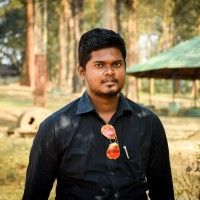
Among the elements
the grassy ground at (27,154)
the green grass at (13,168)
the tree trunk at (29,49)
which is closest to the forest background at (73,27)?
the tree trunk at (29,49)

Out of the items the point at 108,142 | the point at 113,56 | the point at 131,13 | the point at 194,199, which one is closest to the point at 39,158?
the point at 108,142

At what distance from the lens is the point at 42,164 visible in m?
3.23

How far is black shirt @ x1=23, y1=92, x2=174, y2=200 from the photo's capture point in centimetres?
315

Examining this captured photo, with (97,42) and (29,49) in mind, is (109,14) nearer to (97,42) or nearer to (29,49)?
(29,49)

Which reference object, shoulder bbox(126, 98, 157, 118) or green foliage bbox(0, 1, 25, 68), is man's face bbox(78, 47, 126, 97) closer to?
shoulder bbox(126, 98, 157, 118)

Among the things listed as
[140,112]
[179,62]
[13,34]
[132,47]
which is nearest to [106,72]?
[140,112]

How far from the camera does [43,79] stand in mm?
24969

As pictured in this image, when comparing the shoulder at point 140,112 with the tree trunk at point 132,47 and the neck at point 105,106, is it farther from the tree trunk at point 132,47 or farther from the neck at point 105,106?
the tree trunk at point 132,47

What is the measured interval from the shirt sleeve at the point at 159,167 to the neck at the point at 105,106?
284 millimetres

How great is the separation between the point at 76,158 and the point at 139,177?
1.34 ft

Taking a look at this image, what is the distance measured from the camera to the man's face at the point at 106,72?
10.4 feet

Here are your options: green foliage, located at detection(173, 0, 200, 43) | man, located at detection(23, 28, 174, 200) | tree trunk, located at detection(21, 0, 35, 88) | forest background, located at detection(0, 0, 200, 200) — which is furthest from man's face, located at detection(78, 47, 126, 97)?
green foliage, located at detection(173, 0, 200, 43)

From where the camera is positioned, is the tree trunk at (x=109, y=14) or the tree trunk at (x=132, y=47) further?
the tree trunk at (x=132, y=47)

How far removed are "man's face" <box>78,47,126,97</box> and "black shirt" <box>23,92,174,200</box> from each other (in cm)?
14
